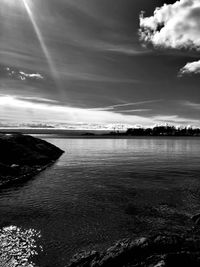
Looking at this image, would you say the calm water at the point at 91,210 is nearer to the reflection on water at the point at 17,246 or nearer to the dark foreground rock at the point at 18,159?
the reflection on water at the point at 17,246

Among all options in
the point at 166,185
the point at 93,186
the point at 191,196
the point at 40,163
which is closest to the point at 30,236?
the point at 93,186

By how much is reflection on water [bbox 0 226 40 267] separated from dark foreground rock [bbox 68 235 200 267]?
230cm

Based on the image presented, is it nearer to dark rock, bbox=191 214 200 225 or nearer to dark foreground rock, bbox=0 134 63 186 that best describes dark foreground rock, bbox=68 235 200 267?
dark rock, bbox=191 214 200 225

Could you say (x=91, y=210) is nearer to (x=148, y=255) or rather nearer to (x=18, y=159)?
(x=148, y=255)

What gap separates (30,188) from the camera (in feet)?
64.1

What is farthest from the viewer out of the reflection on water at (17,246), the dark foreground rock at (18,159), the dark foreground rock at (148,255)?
the dark foreground rock at (18,159)

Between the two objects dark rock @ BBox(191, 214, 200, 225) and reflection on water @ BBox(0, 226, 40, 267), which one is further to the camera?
dark rock @ BBox(191, 214, 200, 225)

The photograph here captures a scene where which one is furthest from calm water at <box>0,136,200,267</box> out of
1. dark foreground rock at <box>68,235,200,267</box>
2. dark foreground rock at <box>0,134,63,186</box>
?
dark foreground rock at <box>0,134,63,186</box>

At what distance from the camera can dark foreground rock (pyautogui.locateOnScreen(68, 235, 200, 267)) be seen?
707 cm

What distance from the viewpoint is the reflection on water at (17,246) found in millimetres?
8512

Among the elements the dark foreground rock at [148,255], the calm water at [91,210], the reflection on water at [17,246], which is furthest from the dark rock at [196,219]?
the reflection on water at [17,246]

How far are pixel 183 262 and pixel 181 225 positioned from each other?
5.15m

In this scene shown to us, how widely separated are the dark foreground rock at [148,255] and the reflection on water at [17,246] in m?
2.30

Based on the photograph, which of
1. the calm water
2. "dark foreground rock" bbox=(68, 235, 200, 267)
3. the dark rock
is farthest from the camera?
the dark rock
